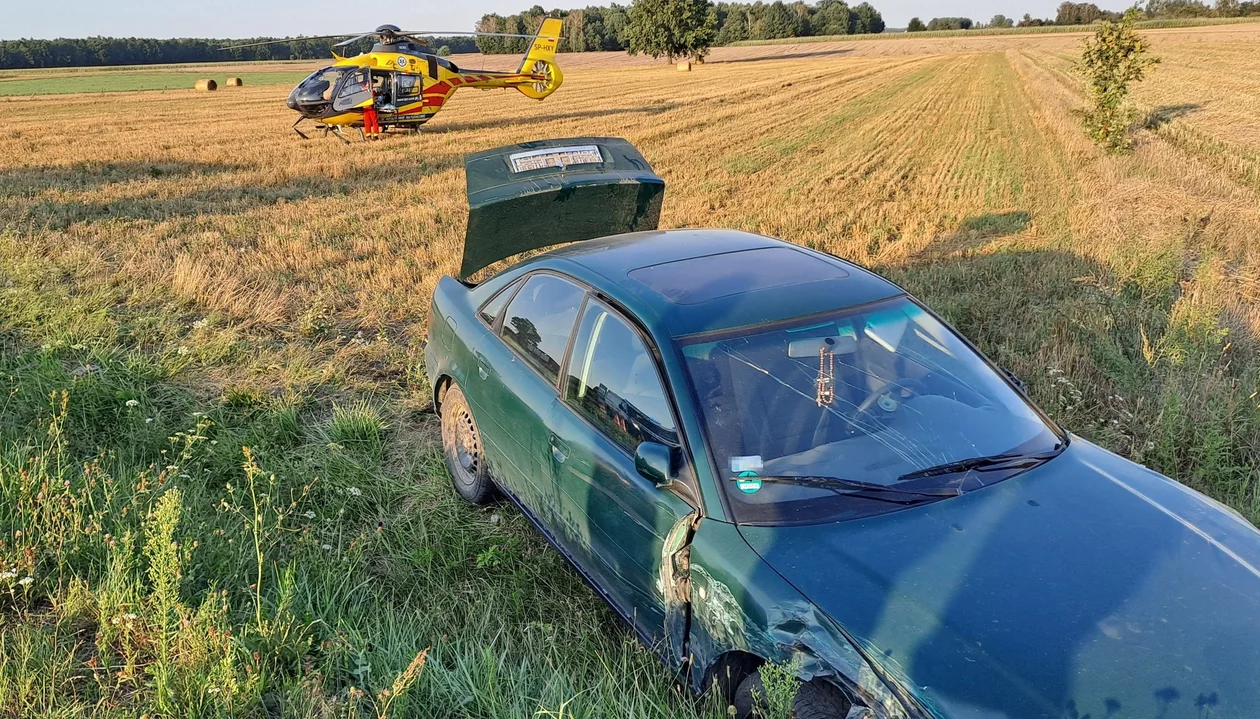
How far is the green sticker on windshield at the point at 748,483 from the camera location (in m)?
2.63

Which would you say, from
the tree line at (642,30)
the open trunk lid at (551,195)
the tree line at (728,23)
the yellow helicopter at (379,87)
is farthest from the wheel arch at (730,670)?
the tree line at (728,23)

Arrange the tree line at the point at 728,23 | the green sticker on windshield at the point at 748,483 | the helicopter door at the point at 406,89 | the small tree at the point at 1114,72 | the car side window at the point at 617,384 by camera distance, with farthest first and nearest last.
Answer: the tree line at the point at 728,23 → the helicopter door at the point at 406,89 → the small tree at the point at 1114,72 → the car side window at the point at 617,384 → the green sticker on windshield at the point at 748,483

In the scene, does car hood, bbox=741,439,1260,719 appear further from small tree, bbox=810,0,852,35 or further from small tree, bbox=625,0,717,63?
small tree, bbox=810,0,852,35

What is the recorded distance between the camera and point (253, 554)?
141 inches

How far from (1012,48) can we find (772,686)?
85254mm

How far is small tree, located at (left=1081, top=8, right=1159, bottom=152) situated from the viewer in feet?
51.2

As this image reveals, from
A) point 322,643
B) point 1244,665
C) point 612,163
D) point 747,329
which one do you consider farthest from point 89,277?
point 1244,665

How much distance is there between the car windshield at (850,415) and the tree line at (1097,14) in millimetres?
99987

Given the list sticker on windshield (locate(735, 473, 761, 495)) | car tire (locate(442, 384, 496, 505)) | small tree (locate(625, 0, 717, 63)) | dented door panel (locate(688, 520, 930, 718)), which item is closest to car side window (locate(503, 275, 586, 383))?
car tire (locate(442, 384, 496, 505))

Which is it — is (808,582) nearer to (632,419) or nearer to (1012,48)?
(632,419)

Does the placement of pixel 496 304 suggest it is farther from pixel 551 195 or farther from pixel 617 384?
pixel 551 195

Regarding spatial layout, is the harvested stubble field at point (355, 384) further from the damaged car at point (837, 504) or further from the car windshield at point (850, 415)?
the car windshield at point (850, 415)

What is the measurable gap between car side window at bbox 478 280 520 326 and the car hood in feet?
6.61

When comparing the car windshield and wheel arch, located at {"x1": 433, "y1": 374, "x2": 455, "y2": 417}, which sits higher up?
the car windshield
